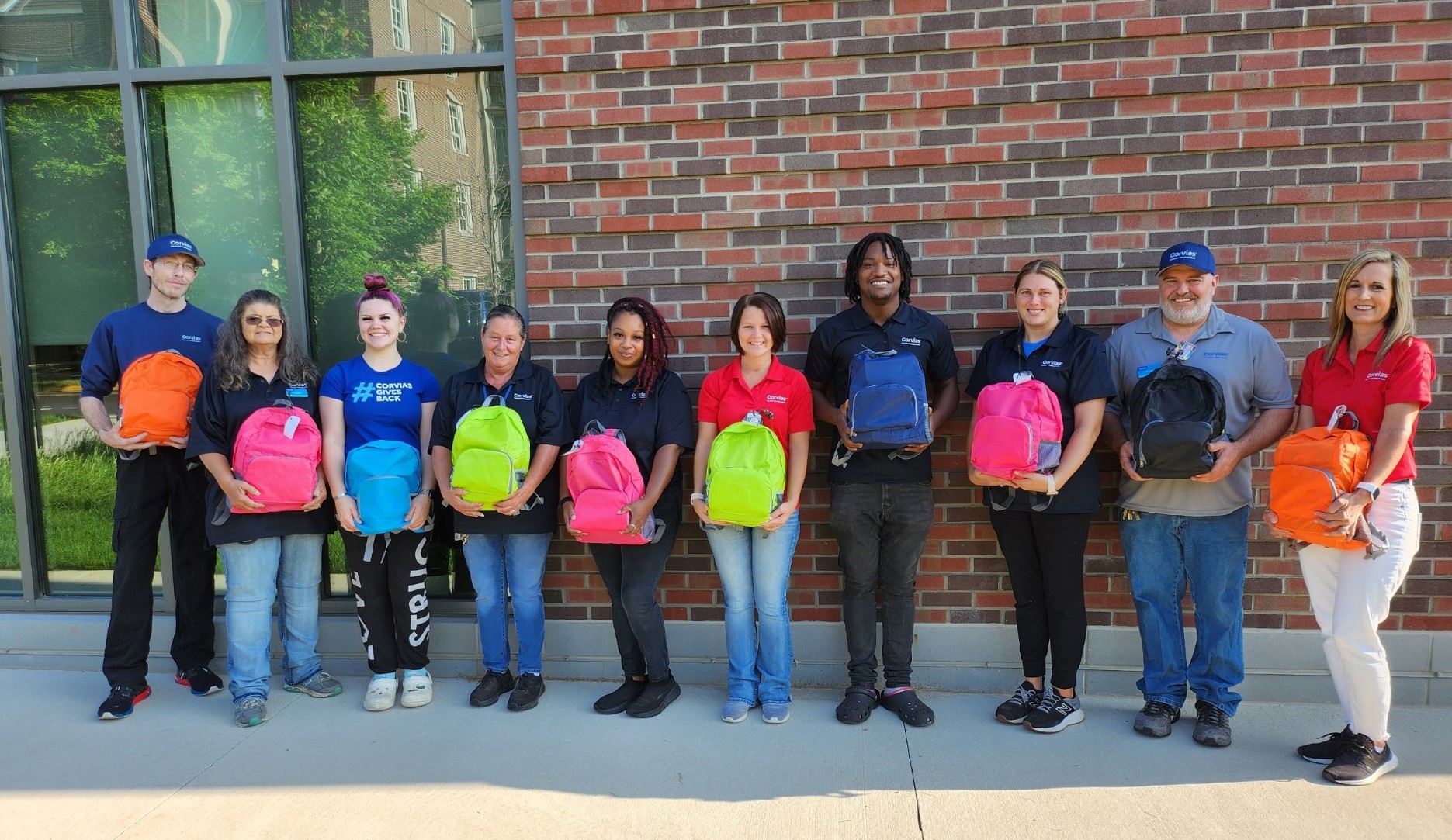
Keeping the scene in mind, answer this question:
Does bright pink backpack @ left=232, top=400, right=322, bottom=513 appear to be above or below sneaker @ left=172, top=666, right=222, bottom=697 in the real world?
above

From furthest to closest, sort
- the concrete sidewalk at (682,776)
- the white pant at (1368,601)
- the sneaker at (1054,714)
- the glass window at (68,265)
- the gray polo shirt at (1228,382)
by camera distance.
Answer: the glass window at (68,265) → the sneaker at (1054,714) → the gray polo shirt at (1228,382) → the white pant at (1368,601) → the concrete sidewalk at (682,776)

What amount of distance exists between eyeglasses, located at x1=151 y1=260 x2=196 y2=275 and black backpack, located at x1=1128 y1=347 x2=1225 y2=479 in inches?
167

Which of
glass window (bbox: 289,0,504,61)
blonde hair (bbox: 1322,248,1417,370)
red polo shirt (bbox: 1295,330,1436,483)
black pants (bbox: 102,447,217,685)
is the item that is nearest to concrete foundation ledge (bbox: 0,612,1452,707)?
black pants (bbox: 102,447,217,685)

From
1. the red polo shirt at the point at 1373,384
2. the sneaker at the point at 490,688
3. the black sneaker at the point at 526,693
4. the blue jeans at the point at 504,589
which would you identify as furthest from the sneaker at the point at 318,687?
the red polo shirt at the point at 1373,384

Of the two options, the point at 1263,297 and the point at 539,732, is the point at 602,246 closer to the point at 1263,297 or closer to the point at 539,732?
the point at 539,732

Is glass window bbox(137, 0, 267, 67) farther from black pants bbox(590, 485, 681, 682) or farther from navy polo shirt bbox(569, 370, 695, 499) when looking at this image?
black pants bbox(590, 485, 681, 682)

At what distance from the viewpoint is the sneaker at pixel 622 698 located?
389cm

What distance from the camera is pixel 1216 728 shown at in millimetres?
3508

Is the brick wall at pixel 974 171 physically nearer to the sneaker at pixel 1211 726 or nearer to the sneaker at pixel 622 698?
the sneaker at pixel 622 698

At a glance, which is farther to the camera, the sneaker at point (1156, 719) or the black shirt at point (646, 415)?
the black shirt at point (646, 415)

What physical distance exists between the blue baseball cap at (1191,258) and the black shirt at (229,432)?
3676mm

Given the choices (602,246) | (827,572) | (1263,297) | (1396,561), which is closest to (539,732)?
(827,572)

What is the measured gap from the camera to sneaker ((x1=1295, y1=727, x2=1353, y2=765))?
131 inches

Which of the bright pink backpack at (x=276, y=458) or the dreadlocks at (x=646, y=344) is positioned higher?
the dreadlocks at (x=646, y=344)
